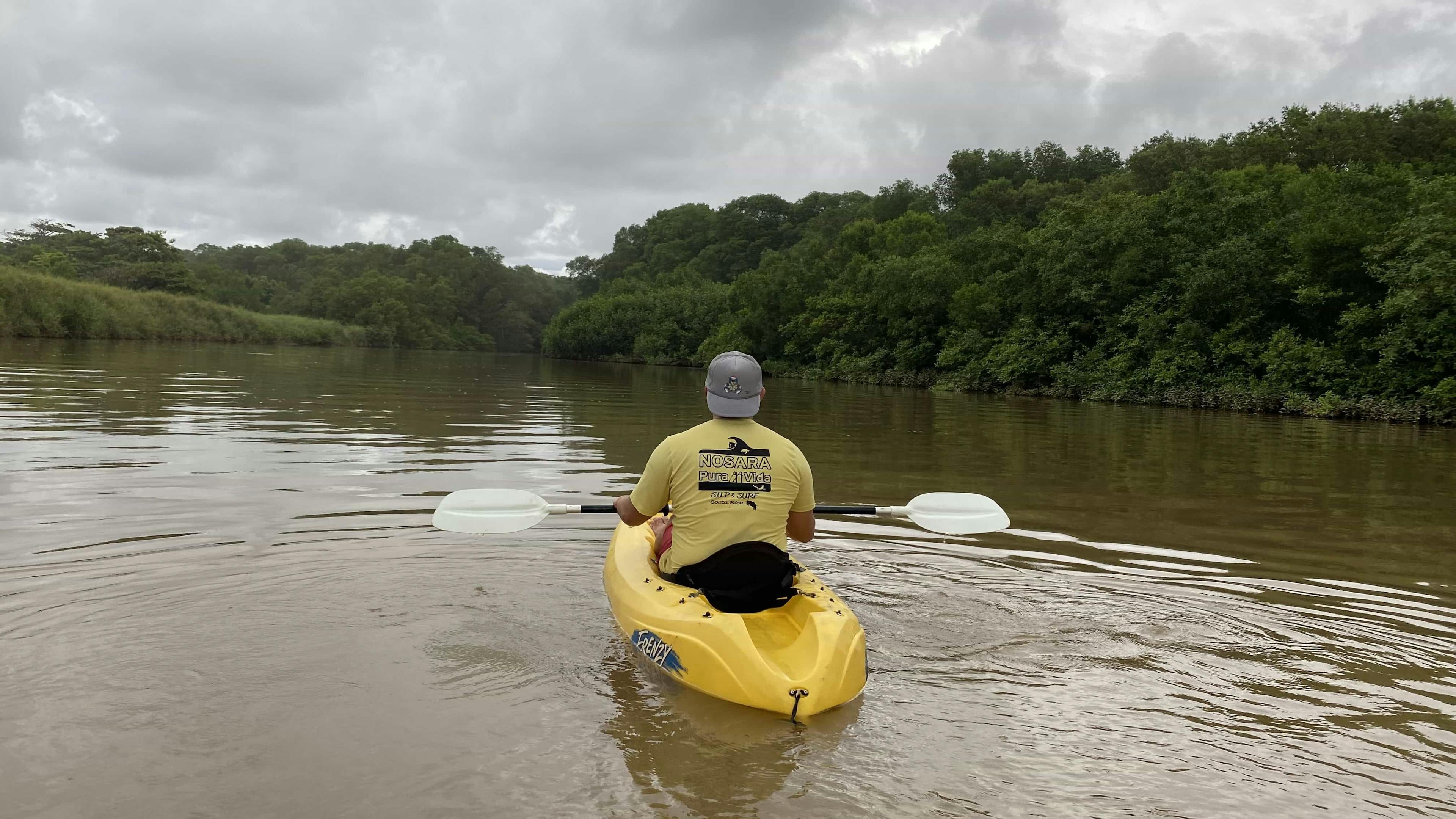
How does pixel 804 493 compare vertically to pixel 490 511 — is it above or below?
above

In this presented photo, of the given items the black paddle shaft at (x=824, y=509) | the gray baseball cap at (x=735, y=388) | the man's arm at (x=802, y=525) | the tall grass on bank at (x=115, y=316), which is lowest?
the black paddle shaft at (x=824, y=509)

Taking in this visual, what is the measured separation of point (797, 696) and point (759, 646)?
369 millimetres

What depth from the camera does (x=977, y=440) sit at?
53.6ft

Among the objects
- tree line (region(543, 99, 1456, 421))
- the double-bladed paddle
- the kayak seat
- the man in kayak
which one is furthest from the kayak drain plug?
tree line (region(543, 99, 1456, 421))

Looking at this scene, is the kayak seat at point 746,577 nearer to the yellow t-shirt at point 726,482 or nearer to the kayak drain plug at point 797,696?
the yellow t-shirt at point 726,482

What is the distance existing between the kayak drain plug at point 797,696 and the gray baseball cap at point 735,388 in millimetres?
1273

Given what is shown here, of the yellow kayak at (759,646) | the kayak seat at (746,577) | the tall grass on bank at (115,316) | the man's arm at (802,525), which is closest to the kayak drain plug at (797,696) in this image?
the yellow kayak at (759,646)

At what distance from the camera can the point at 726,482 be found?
468cm

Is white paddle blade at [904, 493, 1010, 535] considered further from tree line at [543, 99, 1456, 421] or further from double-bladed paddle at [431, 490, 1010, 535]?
tree line at [543, 99, 1456, 421]

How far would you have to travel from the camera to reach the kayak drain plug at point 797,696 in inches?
160

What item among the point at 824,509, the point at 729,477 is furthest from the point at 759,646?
the point at 824,509

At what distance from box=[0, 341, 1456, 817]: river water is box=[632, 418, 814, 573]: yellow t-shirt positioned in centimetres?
79

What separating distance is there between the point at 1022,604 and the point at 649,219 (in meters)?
123

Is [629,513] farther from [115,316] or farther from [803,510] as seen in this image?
[115,316]
